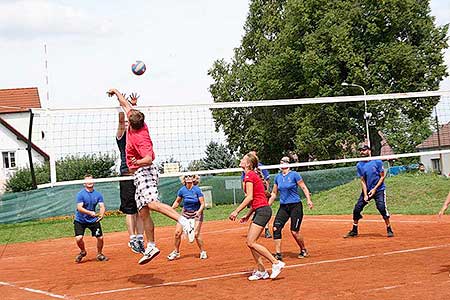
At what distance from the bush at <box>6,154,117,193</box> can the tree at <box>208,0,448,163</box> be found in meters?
13.5

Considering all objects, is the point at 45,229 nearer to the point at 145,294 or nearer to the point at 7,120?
the point at 145,294

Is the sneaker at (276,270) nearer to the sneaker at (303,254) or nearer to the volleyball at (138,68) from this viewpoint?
the sneaker at (303,254)

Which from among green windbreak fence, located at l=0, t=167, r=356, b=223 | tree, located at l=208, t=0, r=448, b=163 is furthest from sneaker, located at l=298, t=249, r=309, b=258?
tree, located at l=208, t=0, r=448, b=163

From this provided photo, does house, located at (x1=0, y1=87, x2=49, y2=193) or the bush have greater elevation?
house, located at (x1=0, y1=87, x2=49, y2=193)

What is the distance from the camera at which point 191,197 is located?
14.3 m

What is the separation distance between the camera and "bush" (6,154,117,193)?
50.5ft

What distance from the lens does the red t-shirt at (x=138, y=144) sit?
984 cm

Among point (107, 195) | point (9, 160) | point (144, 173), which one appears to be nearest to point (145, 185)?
point (144, 173)

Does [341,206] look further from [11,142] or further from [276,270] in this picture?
[11,142]

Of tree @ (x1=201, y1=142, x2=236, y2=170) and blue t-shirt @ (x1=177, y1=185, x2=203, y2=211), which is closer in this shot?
blue t-shirt @ (x1=177, y1=185, x2=203, y2=211)

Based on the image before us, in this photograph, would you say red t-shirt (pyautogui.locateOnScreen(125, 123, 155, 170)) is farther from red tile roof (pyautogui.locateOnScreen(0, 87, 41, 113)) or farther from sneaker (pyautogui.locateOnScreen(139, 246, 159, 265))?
red tile roof (pyautogui.locateOnScreen(0, 87, 41, 113))

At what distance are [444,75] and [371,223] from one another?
1158 inches

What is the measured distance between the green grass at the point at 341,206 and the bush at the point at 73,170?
4.48 m

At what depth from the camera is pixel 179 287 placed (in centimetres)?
1030
